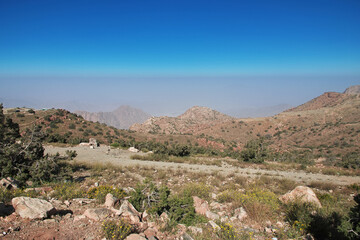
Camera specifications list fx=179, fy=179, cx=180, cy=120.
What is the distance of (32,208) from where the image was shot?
461cm

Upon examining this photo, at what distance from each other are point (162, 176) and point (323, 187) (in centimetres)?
911

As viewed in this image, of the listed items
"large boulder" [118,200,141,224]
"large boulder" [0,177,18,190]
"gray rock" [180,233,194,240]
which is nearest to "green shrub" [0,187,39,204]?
"large boulder" [0,177,18,190]

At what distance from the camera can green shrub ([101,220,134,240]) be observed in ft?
13.4

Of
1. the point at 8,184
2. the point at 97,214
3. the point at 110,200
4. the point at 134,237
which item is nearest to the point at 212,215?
the point at 134,237

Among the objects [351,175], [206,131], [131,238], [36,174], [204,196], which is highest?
[131,238]

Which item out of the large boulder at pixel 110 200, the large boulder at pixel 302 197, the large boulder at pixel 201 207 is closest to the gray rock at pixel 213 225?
the large boulder at pixel 201 207

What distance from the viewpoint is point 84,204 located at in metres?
6.00

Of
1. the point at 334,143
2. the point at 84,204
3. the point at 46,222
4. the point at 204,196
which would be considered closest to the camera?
the point at 46,222

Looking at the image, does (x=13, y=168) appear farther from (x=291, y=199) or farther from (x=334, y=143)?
(x=334, y=143)

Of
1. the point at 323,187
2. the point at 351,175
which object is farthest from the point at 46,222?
the point at 351,175

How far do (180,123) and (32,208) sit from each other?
7051 centimetres

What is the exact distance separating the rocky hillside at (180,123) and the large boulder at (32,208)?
1879 inches

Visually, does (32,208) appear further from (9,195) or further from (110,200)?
(9,195)

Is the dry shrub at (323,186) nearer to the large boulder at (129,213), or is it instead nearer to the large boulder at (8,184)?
the large boulder at (129,213)
